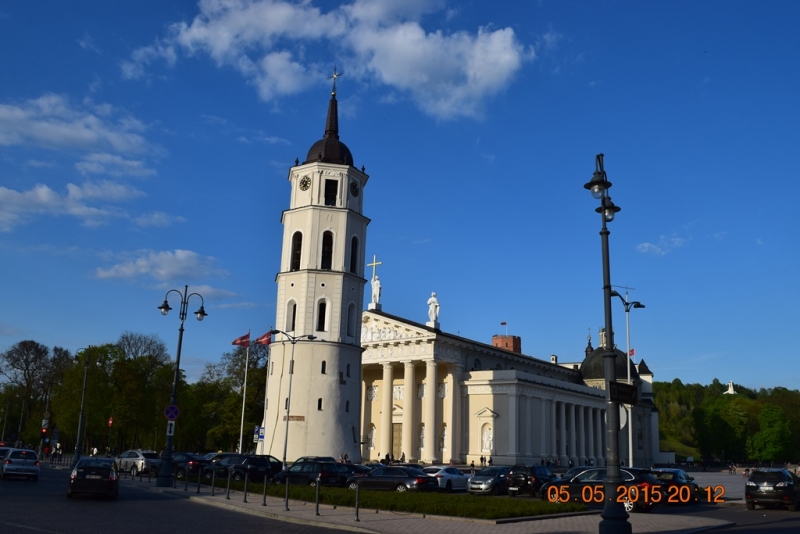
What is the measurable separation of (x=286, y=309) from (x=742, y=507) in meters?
34.6

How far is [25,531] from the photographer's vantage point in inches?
615

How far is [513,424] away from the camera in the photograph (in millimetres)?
72250

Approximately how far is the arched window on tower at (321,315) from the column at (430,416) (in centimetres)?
2041

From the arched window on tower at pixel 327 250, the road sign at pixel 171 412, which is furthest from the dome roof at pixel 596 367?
the road sign at pixel 171 412

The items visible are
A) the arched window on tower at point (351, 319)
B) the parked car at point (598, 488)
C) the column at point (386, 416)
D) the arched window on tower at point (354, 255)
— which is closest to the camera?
the parked car at point (598, 488)

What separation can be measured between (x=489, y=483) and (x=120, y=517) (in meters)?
20.3

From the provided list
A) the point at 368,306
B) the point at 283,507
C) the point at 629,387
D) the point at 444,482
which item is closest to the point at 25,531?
the point at 283,507

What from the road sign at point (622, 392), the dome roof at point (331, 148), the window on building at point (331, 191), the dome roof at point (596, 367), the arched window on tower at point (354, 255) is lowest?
the road sign at point (622, 392)

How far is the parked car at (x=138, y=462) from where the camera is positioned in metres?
41.3

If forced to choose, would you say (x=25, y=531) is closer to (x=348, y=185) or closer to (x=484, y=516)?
(x=484, y=516)

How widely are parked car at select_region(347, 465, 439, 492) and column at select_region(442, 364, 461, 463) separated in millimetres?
39617

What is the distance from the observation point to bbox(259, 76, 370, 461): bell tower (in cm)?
5241

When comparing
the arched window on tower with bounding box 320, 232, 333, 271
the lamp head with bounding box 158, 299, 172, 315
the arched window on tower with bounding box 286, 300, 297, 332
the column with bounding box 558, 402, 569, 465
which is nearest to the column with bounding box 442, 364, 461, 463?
the column with bounding box 558, 402, 569, 465

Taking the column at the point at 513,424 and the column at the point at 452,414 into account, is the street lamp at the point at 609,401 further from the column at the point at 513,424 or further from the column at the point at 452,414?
the column at the point at 452,414
